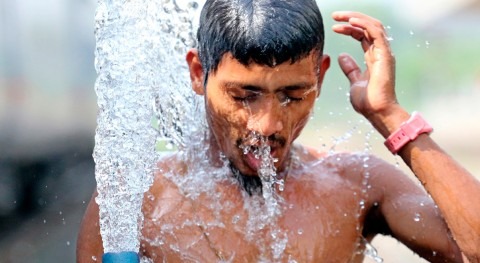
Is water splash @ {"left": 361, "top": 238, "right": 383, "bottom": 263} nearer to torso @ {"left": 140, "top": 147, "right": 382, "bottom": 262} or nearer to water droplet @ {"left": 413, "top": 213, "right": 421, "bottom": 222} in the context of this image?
torso @ {"left": 140, "top": 147, "right": 382, "bottom": 262}

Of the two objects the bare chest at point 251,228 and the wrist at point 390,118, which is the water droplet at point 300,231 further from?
the wrist at point 390,118

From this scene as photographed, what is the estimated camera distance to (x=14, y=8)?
20.2ft

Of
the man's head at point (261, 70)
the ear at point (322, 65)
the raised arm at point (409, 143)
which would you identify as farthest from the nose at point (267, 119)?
the raised arm at point (409, 143)

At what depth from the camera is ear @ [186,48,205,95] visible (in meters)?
2.76

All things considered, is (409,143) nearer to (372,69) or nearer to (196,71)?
(372,69)

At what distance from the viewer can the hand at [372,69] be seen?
2.71 metres

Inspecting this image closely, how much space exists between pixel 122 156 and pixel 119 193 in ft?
0.29

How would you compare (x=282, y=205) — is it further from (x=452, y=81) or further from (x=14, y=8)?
(x=452, y=81)

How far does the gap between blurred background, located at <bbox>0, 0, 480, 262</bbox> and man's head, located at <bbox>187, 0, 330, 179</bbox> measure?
8.02 ft

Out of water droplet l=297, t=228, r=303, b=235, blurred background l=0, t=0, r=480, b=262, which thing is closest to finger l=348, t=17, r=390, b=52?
water droplet l=297, t=228, r=303, b=235

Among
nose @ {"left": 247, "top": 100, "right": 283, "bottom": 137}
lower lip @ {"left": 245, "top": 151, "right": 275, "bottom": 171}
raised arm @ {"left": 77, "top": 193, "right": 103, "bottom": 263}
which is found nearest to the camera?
nose @ {"left": 247, "top": 100, "right": 283, "bottom": 137}

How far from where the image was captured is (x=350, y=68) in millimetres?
2824

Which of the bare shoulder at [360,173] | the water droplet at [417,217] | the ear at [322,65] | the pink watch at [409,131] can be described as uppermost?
the ear at [322,65]

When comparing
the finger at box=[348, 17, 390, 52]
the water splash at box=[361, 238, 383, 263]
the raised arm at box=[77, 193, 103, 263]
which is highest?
the finger at box=[348, 17, 390, 52]
